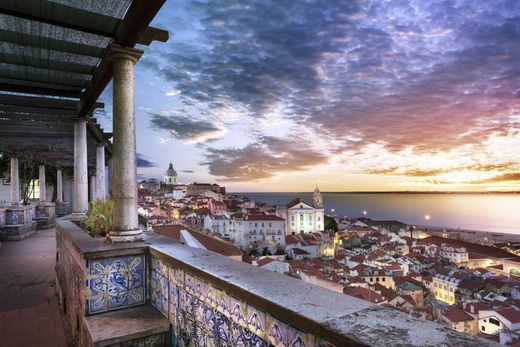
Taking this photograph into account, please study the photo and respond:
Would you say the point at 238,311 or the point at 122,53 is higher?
the point at 122,53

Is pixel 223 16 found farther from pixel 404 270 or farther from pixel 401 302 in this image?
pixel 404 270

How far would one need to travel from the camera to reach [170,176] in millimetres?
136500

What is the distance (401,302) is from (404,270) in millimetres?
21878

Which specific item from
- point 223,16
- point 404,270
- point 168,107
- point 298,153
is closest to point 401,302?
point 404,270

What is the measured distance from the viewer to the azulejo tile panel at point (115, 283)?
3309 mm

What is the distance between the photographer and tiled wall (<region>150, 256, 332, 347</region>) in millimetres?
1613

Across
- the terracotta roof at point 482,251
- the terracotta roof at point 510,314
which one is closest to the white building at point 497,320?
the terracotta roof at point 510,314

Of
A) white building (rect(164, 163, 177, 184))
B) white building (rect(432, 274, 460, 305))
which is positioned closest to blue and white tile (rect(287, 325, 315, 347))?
white building (rect(432, 274, 460, 305))

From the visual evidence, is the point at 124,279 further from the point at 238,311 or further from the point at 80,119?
the point at 80,119

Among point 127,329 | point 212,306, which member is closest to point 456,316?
point 127,329

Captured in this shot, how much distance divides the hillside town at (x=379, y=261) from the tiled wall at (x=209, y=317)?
4309 mm

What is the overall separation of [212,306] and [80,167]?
6.76 meters

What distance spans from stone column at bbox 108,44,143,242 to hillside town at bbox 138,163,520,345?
3209 millimetres

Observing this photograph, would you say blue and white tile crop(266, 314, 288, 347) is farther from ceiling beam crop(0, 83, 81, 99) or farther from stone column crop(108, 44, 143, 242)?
ceiling beam crop(0, 83, 81, 99)
